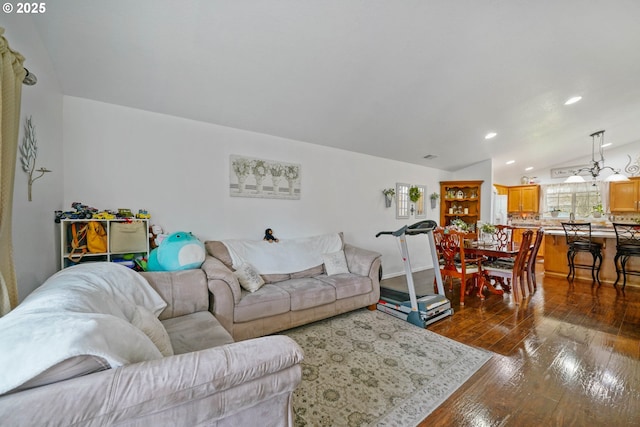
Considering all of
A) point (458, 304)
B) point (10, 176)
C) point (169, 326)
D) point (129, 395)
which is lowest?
point (458, 304)

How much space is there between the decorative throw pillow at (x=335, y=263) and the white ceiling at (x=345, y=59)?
1.74m

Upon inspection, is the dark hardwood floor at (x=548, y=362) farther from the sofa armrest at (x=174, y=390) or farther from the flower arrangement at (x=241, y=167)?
the flower arrangement at (x=241, y=167)

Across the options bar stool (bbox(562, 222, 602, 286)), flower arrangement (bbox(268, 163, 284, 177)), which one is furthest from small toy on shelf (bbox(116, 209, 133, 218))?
bar stool (bbox(562, 222, 602, 286))

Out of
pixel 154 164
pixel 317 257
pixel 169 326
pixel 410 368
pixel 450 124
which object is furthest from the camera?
pixel 450 124

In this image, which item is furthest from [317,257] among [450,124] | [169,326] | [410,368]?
[450,124]

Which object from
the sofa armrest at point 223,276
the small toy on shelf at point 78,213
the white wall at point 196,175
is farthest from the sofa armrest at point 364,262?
the small toy on shelf at point 78,213

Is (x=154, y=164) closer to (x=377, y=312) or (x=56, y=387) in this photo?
(x=56, y=387)

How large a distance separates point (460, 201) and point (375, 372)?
5504 mm

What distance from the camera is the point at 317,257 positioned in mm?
3615

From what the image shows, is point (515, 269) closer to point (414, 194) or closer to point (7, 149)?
point (414, 194)

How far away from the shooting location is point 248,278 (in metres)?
2.76

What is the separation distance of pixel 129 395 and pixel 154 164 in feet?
8.57

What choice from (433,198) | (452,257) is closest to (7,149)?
(452,257)

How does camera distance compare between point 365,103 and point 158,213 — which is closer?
point 158,213
